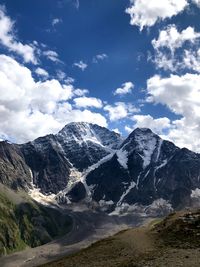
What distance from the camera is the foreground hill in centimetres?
5559

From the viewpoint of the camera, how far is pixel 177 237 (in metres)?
65.6

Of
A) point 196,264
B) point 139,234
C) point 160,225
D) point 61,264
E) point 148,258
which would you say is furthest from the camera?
point 160,225

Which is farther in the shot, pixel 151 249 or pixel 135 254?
pixel 151 249

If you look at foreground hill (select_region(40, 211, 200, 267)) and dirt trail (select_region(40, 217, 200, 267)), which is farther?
foreground hill (select_region(40, 211, 200, 267))

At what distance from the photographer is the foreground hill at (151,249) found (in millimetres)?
55594

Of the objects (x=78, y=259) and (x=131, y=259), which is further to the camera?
(x=78, y=259)

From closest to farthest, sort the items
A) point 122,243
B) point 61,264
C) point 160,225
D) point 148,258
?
point 148,258, point 61,264, point 122,243, point 160,225

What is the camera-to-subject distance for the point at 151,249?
2434 inches

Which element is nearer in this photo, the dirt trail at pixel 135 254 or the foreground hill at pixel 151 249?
the dirt trail at pixel 135 254

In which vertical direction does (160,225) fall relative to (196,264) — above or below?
above

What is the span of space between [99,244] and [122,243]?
4.23 metres

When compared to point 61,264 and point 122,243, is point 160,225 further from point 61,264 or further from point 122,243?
point 61,264

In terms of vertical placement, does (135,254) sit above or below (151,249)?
below

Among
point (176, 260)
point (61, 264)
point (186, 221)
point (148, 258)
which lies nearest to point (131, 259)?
point (148, 258)
